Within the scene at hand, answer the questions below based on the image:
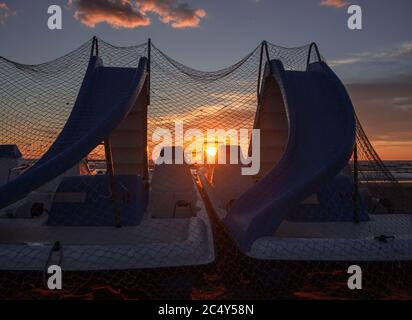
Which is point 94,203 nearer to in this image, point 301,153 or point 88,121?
point 88,121

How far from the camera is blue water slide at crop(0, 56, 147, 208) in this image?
7.52m

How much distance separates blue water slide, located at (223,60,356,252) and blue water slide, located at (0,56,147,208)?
3.59 meters

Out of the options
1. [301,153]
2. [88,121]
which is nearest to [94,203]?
[88,121]

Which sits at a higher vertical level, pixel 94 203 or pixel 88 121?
pixel 88 121

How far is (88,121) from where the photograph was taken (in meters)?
9.52

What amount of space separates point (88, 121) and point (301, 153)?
5215mm

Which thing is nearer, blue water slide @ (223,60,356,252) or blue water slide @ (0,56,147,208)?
blue water slide @ (0,56,147,208)

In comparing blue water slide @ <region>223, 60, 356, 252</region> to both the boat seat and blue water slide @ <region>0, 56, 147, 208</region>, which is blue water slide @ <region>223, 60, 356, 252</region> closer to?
the boat seat

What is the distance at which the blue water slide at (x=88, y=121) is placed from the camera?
7.52m

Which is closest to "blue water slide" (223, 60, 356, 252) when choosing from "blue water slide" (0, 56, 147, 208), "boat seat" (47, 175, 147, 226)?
"boat seat" (47, 175, 147, 226)

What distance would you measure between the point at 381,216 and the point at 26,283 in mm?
9014

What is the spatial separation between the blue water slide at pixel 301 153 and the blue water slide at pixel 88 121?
3586 mm
